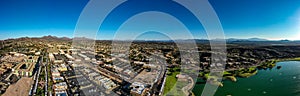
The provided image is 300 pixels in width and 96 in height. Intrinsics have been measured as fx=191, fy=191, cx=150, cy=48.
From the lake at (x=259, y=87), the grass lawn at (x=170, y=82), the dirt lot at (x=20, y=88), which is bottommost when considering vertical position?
the lake at (x=259, y=87)

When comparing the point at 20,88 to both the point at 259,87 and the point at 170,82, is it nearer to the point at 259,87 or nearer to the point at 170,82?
the point at 170,82

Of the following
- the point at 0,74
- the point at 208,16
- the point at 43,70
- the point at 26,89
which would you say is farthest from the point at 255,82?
the point at 0,74

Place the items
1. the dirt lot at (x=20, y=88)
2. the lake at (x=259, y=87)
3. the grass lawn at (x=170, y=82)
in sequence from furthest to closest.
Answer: the lake at (x=259, y=87) < the grass lawn at (x=170, y=82) < the dirt lot at (x=20, y=88)

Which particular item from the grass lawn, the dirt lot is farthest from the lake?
the dirt lot

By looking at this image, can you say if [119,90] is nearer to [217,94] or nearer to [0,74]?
[217,94]

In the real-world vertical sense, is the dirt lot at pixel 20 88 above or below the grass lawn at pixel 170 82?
above

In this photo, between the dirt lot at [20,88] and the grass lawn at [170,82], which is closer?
the dirt lot at [20,88]

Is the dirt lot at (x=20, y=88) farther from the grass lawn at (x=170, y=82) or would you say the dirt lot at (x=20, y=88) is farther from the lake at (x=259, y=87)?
the lake at (x=259, y=87)

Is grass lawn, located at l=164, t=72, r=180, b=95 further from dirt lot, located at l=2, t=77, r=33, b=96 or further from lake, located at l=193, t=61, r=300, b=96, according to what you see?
dirt lot, located at l=2, t=77, r=33, b=96

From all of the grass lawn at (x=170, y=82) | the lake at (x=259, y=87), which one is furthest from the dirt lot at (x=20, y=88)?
the lake at (x=259, y=87)

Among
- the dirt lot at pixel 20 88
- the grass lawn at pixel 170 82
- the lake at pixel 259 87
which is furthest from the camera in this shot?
the lake at pixel 259 87
